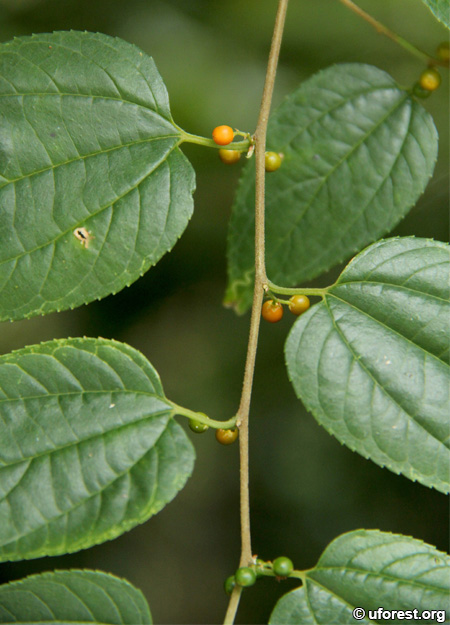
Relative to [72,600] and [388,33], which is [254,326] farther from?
[388,33]

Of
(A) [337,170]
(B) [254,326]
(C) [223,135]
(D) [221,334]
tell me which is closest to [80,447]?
(B) [254,326]

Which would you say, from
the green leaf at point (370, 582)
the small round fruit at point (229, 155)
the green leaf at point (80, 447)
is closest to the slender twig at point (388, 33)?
the small round fruit at point (229, 155)

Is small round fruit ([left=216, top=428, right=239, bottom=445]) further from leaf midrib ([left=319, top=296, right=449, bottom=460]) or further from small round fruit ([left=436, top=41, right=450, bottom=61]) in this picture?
small round fruit ([left=436, top=41, right=450, bottom=61])

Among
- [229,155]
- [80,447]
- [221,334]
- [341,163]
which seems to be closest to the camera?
[80,447]

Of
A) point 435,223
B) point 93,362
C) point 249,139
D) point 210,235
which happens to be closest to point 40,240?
point 93,362

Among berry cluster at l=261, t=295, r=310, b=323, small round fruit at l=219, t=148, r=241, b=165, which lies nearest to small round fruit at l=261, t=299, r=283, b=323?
berry cluster at l=261, t=295, r=310, b=323

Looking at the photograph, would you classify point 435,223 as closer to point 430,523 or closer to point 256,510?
point 430,523
